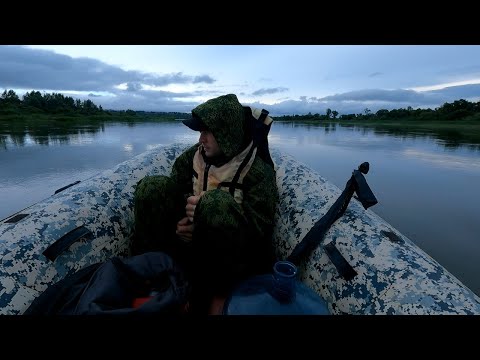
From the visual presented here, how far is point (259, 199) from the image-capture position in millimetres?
1719

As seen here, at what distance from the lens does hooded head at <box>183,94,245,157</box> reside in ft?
5.52

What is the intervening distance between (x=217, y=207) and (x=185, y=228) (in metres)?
0.45

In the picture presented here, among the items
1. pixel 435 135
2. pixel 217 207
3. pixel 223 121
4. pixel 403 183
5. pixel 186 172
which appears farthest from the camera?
pixel 435 135

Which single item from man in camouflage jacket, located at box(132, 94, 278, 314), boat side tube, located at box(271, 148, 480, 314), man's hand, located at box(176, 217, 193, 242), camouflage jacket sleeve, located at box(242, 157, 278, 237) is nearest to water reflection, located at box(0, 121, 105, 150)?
man in camouflage jacket, located at box(132, 94, 278, 314)

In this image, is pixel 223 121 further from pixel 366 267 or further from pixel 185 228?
pixel 366 267

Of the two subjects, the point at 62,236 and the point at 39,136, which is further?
the point at 39,136

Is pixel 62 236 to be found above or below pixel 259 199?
below

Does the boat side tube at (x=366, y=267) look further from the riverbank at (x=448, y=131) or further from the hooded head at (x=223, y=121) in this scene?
the riverbank at (x=448, y=131)

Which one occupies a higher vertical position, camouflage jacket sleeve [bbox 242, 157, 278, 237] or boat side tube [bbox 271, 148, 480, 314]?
camouflage jacket sleeve [bbox 242, 157, 278, 237]

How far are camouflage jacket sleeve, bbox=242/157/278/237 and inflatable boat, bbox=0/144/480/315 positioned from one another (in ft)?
1.10

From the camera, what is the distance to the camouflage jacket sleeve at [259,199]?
1.70 metres

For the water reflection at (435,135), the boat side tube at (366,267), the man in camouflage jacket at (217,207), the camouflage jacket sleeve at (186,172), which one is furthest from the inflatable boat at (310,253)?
the water reflection at (435,135)

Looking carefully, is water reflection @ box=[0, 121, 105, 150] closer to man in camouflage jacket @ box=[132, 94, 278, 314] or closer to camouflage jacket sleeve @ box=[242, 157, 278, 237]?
man in camouflage jacket @ box=[132, 94, 278, 314]

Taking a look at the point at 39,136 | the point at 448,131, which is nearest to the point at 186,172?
the point at 39,136
